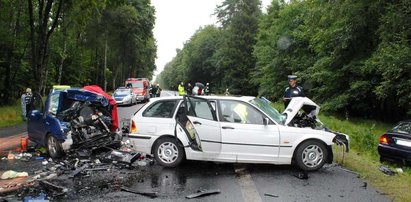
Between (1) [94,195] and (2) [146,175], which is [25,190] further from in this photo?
(2) [146,175]

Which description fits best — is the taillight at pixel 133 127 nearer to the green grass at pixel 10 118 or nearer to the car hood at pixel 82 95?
the car hood at pixel 82 95

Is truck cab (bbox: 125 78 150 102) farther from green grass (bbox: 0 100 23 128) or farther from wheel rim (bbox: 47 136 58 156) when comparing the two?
wheel rim (bbox: 47 136 58 156)

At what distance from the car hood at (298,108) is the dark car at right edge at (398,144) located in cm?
203

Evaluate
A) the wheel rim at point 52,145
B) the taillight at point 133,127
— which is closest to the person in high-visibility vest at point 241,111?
the taillight at point 133,127

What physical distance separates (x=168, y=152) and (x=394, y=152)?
17.7 feet

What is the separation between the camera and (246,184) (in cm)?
737

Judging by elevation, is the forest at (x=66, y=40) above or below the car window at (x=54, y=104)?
above

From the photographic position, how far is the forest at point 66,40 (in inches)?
962

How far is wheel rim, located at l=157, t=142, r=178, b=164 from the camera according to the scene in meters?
8.85

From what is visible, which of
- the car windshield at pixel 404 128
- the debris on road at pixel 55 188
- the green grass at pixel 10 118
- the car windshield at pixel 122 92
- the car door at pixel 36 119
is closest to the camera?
the debris on road at pixel 55 188

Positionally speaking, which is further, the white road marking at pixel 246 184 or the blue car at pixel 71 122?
the blue car at pixel 71 122

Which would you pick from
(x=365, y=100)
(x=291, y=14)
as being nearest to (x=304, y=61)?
(x=291, y=14)

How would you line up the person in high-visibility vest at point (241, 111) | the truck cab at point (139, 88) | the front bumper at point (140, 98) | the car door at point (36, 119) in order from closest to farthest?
the person in high-visibility vest at point (241, 111) < the car door at point (36, 119) < the front bumper at point (140, 98) < the truck cab at point (139, 88)

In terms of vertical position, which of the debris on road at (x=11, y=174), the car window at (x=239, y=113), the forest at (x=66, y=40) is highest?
the forest at (x=66, y=40)
